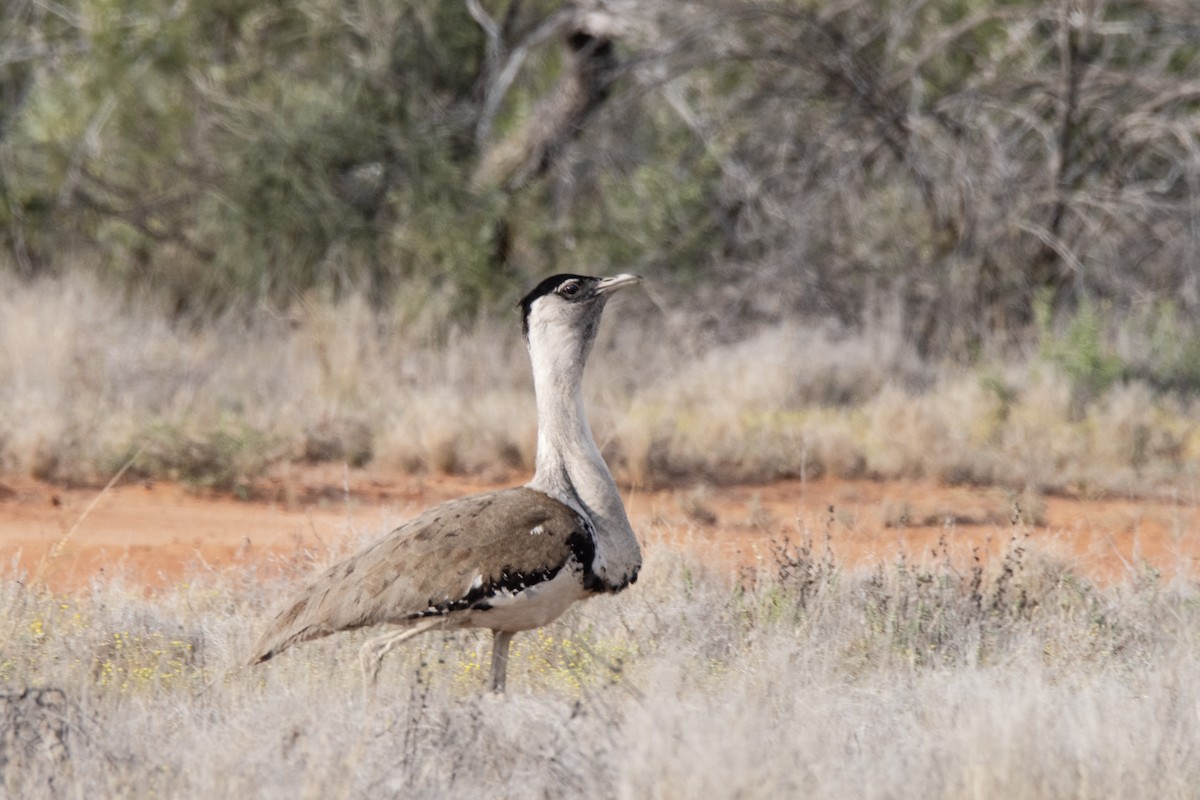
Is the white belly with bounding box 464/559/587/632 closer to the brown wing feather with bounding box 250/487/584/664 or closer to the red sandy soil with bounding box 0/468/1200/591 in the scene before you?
the brown wing feather with bounding box 250/487/584/664

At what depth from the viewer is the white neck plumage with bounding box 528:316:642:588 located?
4.56m

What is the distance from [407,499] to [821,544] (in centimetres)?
267

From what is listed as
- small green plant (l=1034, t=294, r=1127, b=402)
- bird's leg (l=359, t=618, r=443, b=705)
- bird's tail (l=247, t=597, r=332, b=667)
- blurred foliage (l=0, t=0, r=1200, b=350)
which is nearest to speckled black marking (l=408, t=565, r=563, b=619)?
bird's leg (l=359, t=618, r=443, b=705)

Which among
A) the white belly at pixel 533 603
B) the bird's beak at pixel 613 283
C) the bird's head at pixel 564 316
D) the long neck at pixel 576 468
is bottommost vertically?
the white belly at pixel 533 603

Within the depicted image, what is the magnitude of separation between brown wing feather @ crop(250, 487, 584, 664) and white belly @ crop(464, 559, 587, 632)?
48 mm

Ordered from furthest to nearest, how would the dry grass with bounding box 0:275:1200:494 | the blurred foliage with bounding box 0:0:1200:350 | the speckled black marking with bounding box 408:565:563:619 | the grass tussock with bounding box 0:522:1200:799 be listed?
the blurred foliage with bounding box 0:0:1200:350 < the dry grass with bounding box 0:275:1200:494 < the speckled black marking with bounding box 408:565:563:619 < the grass tussock with bounding box 0:522:1200:799

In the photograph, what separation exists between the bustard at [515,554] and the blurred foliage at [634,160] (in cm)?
792

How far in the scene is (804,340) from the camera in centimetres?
1211

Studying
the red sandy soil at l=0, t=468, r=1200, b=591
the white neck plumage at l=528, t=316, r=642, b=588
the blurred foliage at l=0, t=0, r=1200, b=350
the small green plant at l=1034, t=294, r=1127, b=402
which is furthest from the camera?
the blurred foliage at l=0, t=0, r=1200, b=350

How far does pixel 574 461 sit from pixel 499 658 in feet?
2.00

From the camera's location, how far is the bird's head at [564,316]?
15.7ft

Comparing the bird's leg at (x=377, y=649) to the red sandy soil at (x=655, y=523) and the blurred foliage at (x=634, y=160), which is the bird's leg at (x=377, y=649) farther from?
the blurred foliage at (x=634, y=160)

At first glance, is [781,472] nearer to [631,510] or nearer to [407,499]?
[631,510]

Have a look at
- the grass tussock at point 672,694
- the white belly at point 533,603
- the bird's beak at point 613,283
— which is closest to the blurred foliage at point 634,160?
the grass tussock at point 672,694
